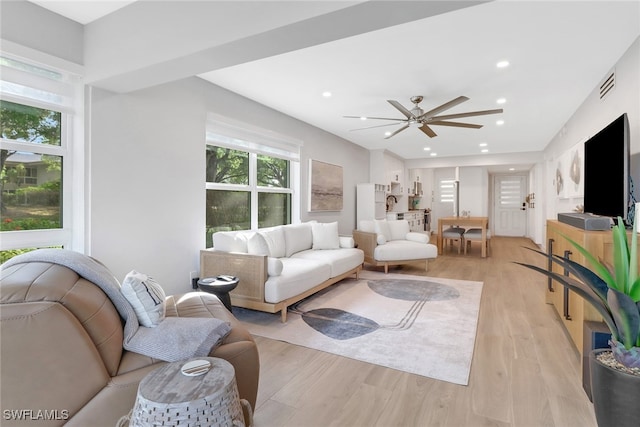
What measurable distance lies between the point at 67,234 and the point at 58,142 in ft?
2.44

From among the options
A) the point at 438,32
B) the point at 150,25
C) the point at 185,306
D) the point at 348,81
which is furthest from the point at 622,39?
the point at 185,306

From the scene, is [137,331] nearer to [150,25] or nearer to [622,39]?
[150,25]

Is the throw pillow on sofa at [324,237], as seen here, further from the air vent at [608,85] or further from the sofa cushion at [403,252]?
the air vent at [608,85]

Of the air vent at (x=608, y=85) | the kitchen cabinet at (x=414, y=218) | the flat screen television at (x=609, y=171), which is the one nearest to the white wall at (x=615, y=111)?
the air vent at (x=608, y=85)

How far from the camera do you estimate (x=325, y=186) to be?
585cm

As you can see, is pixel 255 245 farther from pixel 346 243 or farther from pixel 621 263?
pixel 621 263

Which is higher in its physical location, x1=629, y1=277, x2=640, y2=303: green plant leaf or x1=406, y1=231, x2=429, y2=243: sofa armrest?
x1=629, y1=277, x2=640, y2=303: green plant leaf

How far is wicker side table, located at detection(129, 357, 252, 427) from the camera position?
3.24 feet

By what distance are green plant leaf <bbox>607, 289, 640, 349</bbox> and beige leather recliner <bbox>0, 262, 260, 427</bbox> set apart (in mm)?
1981

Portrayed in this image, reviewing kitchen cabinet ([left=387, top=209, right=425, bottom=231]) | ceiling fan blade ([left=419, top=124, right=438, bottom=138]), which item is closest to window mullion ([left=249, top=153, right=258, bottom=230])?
ceiling fan blade ([left=419, top=124, right=438, bottom=138])

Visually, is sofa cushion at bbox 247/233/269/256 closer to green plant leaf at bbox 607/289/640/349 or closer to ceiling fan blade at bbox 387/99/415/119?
ceiling fan blade at bbox 387/99/415/119

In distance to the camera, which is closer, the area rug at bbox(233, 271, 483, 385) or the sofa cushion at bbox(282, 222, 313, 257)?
the area rug at bbox(233, 271, 483, 385)

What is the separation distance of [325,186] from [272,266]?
2988 mm

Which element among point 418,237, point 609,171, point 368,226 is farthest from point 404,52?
point 418,237
